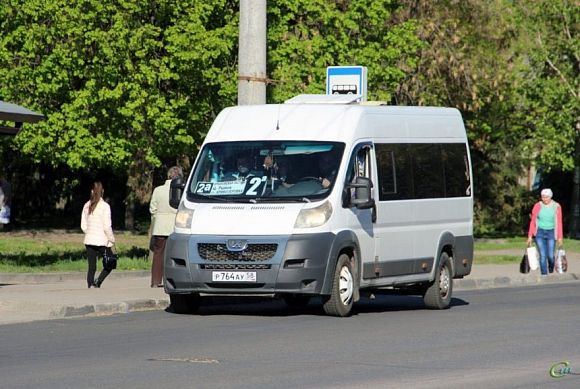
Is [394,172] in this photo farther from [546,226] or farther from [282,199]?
[546,226]

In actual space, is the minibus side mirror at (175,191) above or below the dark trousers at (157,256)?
above

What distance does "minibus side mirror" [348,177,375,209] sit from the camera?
1808 cm

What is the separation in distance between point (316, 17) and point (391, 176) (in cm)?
2014

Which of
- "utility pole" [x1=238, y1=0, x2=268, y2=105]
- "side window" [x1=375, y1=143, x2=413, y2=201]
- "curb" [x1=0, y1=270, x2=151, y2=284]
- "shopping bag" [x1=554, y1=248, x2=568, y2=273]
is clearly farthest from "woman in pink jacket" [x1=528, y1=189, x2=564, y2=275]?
"side window" [x1=375, y1=143, x2=413, y2=201]

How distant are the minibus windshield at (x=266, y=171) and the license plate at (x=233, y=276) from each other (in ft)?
3.17

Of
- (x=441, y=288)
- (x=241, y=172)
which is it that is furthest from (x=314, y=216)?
(x=441, y=288)

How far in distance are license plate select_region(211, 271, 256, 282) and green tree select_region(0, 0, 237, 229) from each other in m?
17.3

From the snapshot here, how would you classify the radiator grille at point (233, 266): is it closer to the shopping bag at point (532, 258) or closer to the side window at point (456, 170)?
the side window at point (456, 170)

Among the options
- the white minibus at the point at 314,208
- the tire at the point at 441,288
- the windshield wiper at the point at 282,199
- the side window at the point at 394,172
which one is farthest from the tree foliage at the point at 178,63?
the windshield wiper at the point at 282,199

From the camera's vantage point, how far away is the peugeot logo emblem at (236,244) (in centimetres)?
1748

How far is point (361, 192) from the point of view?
18125mm

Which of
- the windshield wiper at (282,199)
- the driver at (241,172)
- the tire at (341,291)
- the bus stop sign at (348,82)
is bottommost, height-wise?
the tire at (341,291)

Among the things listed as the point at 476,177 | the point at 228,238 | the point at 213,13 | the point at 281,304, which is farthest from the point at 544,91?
the point at 228,238

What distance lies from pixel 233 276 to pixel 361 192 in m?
1.89
